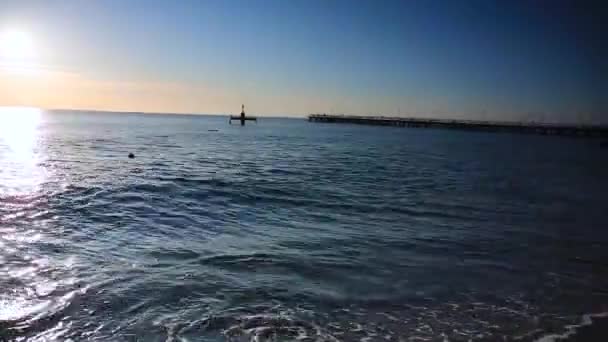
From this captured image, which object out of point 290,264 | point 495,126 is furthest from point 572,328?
point 495,126

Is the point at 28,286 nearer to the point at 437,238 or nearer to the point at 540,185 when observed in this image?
the point at 437,238

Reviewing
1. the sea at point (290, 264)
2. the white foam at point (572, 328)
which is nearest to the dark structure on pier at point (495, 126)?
the sea at point (290, 264)

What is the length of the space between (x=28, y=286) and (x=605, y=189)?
2965 centimetres

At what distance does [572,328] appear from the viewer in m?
7.05

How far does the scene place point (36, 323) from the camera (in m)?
6.50

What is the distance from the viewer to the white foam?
667 cm

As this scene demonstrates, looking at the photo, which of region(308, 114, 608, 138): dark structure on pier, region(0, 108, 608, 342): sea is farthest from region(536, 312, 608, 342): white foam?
region(308, 114, 608, 138): dark structure on pier

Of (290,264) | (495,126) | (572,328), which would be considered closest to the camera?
(572,328)

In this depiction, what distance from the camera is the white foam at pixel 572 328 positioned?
21.9ft

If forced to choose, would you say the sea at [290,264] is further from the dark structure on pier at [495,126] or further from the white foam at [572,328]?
the dark structure on pier at [495,126]

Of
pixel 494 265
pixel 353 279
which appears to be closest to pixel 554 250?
pixel 494 265

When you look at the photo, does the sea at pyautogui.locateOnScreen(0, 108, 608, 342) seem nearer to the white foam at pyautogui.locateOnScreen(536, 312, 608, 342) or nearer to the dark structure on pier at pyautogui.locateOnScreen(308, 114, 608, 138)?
the white foam at pyautogui.locateOnScreen(536, 312, 608, 342)

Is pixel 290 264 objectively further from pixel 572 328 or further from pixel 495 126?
pixel 495 126

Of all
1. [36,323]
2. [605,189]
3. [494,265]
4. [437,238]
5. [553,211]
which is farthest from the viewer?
[605,189]
